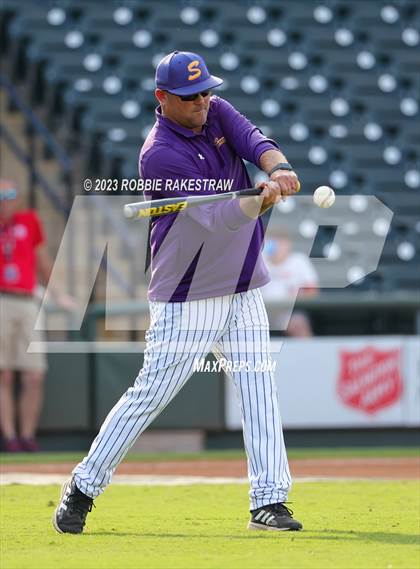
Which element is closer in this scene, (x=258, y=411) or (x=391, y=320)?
(x=258, y=411)

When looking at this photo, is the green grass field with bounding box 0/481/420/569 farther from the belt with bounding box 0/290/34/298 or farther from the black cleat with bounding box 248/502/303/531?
the belt with bounding box 0/290/34/298

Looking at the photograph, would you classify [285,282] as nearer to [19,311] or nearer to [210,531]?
[19,311]

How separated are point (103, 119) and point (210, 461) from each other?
542 centimetres

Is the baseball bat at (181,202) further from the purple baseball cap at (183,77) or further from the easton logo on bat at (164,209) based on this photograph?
the purple baseball cap at (183,77)

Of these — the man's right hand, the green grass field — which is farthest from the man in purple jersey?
the green grass field

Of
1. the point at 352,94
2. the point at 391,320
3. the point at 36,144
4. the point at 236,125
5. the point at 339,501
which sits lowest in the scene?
the point at 339,501

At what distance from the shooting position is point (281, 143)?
14508 millimetres

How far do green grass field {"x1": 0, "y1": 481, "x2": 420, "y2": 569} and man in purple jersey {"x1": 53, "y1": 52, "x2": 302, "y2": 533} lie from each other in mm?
241

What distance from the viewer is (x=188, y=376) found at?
17.0 feet

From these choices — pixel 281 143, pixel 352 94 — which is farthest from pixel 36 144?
pixel 352 94

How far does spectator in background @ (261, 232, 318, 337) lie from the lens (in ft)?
35.0

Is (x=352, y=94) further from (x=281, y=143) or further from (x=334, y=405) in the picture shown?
(x=334, y=405)

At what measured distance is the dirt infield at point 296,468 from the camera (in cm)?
855

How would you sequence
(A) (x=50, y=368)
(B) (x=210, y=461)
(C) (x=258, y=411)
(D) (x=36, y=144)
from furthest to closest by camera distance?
(D) (x=36, y=144) → (A) (x=50, y=368) → (B) (x=210, y=461) → (C) (x=258, y=411)
